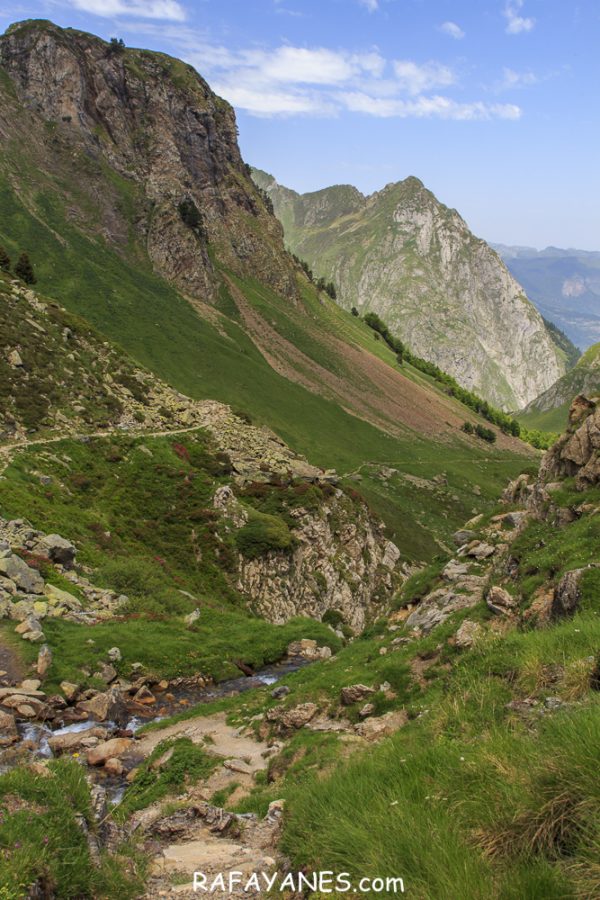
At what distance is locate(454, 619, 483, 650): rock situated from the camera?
17328 millimetres

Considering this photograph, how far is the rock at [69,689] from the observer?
73.2ft

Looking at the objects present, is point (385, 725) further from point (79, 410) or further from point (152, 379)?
point (152, 379)

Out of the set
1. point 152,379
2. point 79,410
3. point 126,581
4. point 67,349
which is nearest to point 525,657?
point 126,581

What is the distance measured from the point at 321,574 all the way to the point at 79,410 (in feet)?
89.8

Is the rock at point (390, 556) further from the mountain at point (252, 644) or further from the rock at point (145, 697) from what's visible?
the rock at point (145, 697)

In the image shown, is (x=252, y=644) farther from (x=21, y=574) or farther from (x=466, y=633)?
(x=466, y=633)

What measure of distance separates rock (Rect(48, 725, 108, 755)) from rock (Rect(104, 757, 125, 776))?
1.48 m

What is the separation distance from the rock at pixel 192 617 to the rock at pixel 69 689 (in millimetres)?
9941

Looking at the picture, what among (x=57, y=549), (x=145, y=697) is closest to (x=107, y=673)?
(x=145, y=697)

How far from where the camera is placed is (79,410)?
51.3 meters

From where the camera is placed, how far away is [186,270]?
5182 inches

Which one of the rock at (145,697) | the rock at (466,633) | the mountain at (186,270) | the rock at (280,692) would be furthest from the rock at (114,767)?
the mountain at (186,270)

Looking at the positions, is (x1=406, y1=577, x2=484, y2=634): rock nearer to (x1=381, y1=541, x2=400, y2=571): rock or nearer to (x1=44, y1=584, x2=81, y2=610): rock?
(x1=44, y1=584, x2=81, y2=610): rock

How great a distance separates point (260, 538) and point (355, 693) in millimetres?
27140
